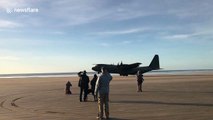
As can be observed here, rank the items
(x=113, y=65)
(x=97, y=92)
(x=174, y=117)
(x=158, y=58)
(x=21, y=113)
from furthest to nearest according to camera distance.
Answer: (x=158, y=58), (x=113, y=65), (x=21, y=113), (x=97, y=92), (x=174, y=117)

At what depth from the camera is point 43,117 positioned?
12828mm

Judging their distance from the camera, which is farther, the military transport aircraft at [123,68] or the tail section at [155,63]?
the tail section at [155,63]

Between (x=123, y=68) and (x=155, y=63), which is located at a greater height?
(x=155, y=63)

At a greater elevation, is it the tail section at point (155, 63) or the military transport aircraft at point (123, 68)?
the tail section at point (155, 63)

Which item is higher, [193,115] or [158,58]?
[158,58]

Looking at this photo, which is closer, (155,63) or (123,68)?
(123,68)

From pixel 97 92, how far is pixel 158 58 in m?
65.5

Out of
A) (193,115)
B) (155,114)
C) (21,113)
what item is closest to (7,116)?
(21,113)

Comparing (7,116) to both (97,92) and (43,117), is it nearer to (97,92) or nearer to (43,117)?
(43,117)

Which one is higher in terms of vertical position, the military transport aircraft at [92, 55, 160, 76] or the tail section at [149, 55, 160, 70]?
the tail section at [149, 55, 160, 70]

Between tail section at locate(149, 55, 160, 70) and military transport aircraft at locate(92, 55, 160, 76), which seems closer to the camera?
military transport aircraft at locate(92, 55, 160, 76)

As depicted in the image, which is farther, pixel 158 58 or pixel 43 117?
pixel 158 58

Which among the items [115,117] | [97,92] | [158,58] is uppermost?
[158,58]

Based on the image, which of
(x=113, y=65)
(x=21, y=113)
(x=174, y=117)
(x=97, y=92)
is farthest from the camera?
(x=113, y=65)
